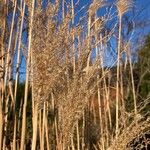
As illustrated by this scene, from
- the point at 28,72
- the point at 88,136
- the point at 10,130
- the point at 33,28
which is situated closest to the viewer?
the point at 33,28

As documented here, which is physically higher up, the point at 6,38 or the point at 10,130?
the point at 6,38

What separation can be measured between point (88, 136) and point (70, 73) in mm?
1882

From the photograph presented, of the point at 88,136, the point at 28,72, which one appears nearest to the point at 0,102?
the point at 28,72

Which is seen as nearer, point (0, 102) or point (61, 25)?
point (61, 25)

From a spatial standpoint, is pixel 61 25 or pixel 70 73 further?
pixel 70 73

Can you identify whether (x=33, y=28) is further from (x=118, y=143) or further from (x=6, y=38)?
(x=118, y=143)

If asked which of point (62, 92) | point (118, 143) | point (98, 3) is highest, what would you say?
point (98, 3)

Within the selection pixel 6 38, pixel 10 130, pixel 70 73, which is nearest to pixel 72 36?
pixel 70 73

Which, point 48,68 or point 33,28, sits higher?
point 33,28

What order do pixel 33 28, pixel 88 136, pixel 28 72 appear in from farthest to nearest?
pixel 88 136
pixel 28 72
pixel 33 28

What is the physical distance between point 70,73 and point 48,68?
0.40 m

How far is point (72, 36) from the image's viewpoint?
10.2ft

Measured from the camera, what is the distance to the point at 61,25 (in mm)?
3031

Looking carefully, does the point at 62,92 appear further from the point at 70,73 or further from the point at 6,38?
the point at 6,38
